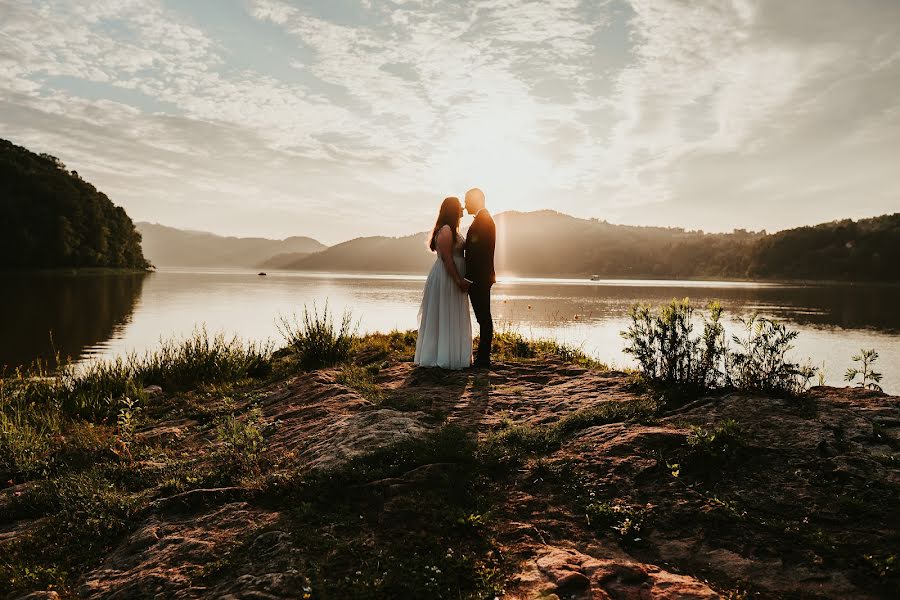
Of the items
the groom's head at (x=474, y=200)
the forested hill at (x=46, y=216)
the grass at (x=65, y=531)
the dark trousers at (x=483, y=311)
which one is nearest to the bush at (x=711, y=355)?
the dark trousers at (x=483, y=311)

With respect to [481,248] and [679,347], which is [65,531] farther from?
[679,347]

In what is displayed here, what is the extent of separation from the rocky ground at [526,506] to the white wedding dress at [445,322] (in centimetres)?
254

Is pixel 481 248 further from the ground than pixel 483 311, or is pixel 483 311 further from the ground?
pixel 481 248

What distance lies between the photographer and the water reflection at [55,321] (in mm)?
18531

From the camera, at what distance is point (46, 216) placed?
6694 centimetres

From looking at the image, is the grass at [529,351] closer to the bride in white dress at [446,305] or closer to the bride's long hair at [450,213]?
the bride in white dress at [446,305]

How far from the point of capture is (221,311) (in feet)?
113

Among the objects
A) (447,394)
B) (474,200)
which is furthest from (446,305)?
(447,394)

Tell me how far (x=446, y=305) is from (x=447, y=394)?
1.93 metres

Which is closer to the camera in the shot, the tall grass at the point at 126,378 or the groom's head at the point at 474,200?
the groom's head at the point at 474,200

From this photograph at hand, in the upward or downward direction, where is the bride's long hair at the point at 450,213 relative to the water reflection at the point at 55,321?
upward

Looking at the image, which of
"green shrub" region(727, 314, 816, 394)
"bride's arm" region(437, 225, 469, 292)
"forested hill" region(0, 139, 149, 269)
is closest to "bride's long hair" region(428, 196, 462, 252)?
"bride's arm" region(437, 225, 469, 292)

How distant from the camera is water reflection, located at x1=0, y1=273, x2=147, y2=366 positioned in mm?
18531

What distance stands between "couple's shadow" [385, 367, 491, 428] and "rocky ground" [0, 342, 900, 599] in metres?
0.21
